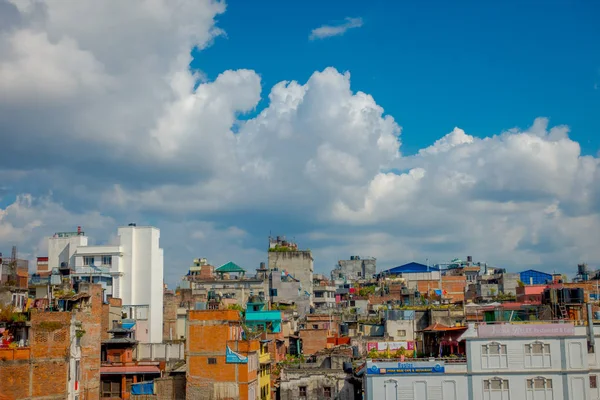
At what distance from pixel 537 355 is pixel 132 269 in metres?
57.8

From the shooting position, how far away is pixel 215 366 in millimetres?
61031

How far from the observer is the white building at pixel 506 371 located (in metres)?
53.5

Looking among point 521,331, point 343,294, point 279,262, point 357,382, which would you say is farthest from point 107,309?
point 343,294

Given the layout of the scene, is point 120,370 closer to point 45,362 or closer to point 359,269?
point 45,362

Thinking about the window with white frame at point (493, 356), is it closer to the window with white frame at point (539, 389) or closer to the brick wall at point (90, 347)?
the window with white frame at point (539, 389)

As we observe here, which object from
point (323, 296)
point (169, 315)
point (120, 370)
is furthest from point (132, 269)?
point (323, 296)

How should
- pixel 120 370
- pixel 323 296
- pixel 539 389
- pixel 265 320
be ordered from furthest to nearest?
pixel 323 296 < pixel 265 320 < pixel 120 370 < pixel 539 389

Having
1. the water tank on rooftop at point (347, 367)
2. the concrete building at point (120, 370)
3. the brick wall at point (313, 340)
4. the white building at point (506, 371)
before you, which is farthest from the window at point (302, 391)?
the brick wall at point (313, 340)

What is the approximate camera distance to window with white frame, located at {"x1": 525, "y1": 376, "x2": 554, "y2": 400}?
53406mm

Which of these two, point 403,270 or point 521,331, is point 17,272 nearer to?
point 521,331

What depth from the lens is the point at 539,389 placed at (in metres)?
53.5

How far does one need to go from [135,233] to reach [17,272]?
20964 mm

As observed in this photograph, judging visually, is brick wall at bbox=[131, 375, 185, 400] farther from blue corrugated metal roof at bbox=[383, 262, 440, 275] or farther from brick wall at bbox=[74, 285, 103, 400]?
blue corrugated metal roof at bbox=[383, 262, 440, 275]

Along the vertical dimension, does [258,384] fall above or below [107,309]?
below
